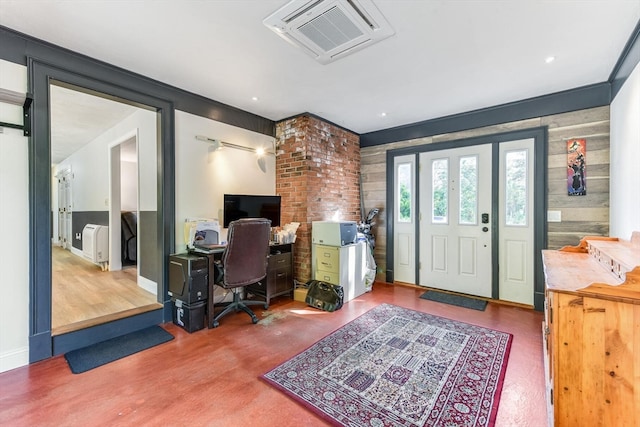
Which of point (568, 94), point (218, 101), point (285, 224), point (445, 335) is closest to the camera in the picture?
point (445, 335)

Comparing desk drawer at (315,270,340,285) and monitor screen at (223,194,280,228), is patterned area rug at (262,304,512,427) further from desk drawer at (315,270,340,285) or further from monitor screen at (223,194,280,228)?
monitor screen at (223,194,280,228)

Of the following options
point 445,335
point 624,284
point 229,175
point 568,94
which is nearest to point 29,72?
point 229,175

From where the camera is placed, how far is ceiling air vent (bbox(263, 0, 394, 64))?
1.72 metres

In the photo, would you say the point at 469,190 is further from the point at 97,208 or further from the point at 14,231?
the point at 97,208

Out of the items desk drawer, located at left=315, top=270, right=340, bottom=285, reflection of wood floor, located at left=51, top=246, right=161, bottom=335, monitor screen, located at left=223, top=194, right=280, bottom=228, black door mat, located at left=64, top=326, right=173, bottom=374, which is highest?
monitor screen, located at left=223, top=194, right=280, bottom=228

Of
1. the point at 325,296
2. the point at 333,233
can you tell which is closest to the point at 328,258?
the point at 333,233

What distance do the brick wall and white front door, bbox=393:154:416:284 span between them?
872 mm

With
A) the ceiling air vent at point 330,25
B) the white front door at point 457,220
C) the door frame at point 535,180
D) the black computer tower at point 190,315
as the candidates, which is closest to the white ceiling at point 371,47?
the ceiling air vent at point 330,25

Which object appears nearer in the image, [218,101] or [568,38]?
[568,38]

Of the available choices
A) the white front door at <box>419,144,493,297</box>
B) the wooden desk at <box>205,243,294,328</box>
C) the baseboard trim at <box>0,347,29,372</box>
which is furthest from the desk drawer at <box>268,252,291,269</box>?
the baseboard trim at <box>0,347,29,372</box>

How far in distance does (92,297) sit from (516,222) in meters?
5.35

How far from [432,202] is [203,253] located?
10.4 feet

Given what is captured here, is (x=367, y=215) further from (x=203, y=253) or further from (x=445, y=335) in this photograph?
(x=203, y=253)

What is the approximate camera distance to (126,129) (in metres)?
3.97
